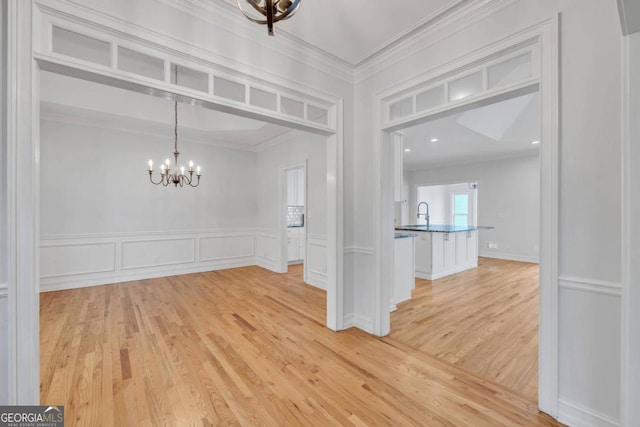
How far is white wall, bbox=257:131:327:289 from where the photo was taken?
15.5 feet

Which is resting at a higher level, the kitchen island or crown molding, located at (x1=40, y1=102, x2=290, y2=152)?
crown molding, located at (x1=40, y1=102, x2=290, y2=152)

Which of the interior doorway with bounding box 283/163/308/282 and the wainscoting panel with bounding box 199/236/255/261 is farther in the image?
the interior doorway with bounding box 283/163/308/282

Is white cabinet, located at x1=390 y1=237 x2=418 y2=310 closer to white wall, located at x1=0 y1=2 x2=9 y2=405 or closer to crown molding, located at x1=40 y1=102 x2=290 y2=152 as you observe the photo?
crown molding, located at x1=40 y1=102 x2=290 y2=152

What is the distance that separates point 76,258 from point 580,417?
6539mm

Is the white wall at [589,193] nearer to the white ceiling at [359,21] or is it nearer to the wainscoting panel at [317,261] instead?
the white ceiling at [359,21]

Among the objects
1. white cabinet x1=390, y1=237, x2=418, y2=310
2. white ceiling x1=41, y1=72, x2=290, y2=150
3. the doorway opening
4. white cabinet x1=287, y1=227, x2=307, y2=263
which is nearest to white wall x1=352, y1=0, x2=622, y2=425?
the doorway opening

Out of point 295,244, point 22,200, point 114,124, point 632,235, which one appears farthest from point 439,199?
point 22,200

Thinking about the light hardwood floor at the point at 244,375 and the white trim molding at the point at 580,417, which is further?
the light hardwood floor at the point at 244,375

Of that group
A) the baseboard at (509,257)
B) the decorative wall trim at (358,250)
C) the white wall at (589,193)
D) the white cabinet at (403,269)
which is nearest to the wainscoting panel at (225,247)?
the white cabinet at (403,269)

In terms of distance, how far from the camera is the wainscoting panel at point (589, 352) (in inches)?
60.0

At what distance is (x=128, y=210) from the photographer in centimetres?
504

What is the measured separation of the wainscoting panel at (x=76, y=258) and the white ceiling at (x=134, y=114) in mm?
2168

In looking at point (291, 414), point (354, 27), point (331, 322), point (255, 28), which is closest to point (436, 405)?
point (291, 414)

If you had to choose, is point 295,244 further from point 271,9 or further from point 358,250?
point 271,9
